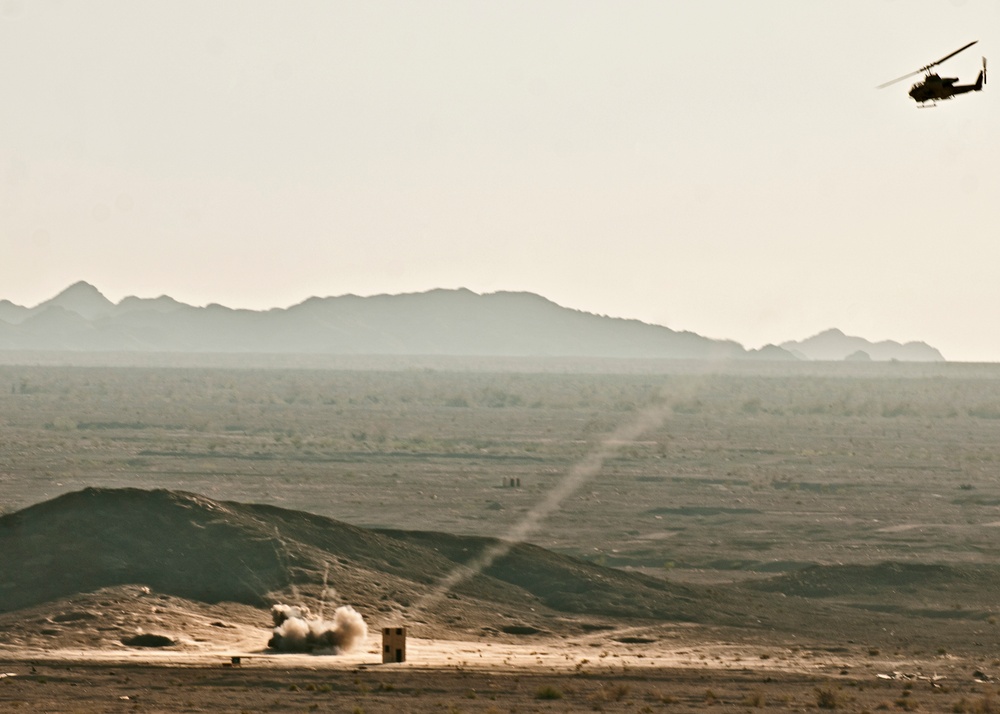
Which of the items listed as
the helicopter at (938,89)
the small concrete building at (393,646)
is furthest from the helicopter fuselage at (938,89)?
the small concrete building at (393,646)

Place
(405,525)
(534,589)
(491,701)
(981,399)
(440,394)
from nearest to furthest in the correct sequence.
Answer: (491,701)
(534,589)
(405,525)
(440,394)
(981,399)

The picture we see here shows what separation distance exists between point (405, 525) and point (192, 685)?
91.6ft

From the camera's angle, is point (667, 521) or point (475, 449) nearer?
point (667, 521)

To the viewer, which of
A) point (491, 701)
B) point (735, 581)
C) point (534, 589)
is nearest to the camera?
point (491, 701)

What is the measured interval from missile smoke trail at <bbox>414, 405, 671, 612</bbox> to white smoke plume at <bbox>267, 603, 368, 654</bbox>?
4891 millimetres

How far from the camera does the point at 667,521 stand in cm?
5838

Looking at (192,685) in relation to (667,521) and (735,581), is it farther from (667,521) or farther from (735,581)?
(667,521)

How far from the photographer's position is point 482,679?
29969 mm

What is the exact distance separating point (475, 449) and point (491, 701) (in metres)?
62.7

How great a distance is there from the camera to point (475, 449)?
90.2 meters

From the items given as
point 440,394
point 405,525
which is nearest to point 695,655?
point 405,525

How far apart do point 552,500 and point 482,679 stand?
113 feet

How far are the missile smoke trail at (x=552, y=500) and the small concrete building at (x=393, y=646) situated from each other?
6.63 meters

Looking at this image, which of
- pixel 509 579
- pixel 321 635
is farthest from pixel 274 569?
pixel 509 579
